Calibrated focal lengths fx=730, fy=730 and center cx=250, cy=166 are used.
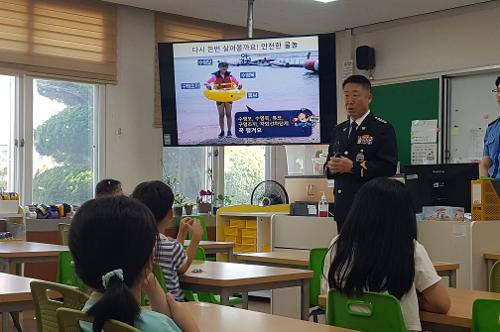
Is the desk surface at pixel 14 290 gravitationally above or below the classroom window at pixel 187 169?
below

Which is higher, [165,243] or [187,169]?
[187,169]

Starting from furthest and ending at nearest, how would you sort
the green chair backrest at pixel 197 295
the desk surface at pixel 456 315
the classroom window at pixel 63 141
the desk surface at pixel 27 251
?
the classroom window at pixel 63 141, the desk surface at pixel 27 251, the green chair backrest at pixel 197 295, the desk surface at pixel 456 315

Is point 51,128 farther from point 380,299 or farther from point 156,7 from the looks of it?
point 380,299

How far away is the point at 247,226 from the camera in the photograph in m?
6.51

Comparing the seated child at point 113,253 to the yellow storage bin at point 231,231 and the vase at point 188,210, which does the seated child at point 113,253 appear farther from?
the vase at point 188,210

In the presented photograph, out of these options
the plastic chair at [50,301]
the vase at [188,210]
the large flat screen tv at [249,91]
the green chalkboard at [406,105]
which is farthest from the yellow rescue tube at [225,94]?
the plastic chair at [50,301]

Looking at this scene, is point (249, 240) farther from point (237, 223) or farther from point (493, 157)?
point (493, 157)

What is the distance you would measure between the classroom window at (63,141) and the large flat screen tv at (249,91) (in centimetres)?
110

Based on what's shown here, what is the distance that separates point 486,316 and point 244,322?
706mm

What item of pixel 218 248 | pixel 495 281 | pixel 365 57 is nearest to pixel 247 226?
pixel 218 248

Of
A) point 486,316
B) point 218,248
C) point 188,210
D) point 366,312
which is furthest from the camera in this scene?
point 188,210

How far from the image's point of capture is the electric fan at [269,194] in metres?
7.51

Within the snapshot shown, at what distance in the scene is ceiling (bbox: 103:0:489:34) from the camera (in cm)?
733

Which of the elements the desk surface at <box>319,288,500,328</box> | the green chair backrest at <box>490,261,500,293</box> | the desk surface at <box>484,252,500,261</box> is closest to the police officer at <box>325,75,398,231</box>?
the desk surface at <box>484,252,500,261</box>
